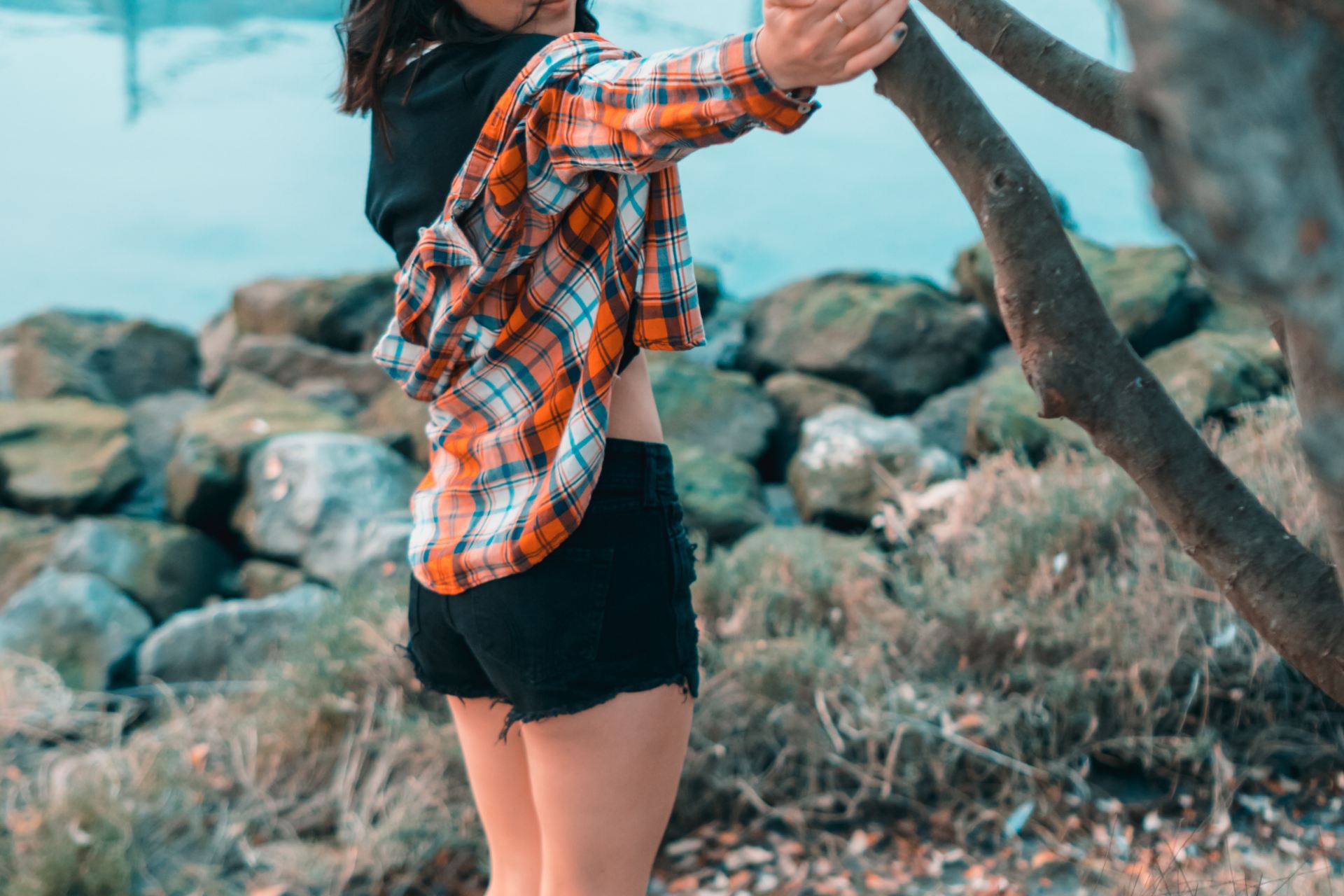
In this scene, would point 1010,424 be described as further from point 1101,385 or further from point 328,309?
point 328,309

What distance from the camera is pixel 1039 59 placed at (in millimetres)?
1202

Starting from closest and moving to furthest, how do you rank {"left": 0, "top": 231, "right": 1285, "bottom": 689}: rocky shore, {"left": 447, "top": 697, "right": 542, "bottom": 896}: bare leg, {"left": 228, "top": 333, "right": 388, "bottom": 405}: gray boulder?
1. {"left": 447, "top": 697, "right": 542, "bottom": 896}: bare leg
2. {"left": 0, "top": 231, "right": 1285, "bottom": 689}: rocky shore
3. {"left": 228, "top": 333, "right": 388, "bottom": 405}: gray boulder

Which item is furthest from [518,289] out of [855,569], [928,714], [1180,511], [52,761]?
[52,761]

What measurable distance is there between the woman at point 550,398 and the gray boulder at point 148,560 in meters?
3.90

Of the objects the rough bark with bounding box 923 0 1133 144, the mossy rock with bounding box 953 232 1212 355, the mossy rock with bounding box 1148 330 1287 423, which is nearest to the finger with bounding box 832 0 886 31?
the rough bark with bounding box 923 0 1133 144

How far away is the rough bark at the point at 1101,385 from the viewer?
35.9 inches

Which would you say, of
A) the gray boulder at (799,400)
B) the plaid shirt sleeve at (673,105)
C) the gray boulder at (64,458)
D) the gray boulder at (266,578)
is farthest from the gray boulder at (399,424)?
the plaid shirt sleeve at (673,105)

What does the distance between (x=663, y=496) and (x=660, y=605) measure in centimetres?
12

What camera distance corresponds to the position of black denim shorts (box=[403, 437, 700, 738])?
1150 millimetres

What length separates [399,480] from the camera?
5059 mm

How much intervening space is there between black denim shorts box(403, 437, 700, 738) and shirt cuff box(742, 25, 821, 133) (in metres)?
0.42

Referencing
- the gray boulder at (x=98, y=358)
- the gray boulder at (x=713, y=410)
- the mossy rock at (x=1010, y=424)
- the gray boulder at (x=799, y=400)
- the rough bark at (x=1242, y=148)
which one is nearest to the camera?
the rough bark at (x=1242, y=148)

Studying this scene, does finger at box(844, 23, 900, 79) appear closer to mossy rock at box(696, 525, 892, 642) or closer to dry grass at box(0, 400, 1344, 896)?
dry grass at box(0, 400, 1344, 896)

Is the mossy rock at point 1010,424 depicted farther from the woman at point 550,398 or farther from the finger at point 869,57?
the finger at point 869,57
